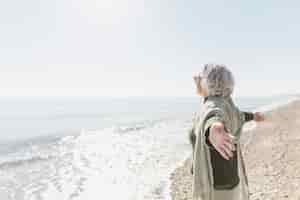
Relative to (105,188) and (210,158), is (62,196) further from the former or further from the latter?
(210,158)

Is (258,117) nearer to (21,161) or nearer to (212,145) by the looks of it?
(212,145)

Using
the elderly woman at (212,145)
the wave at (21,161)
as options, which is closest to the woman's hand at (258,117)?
the elderly woman at (212,145)

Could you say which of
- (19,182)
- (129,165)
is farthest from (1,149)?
(129,165)

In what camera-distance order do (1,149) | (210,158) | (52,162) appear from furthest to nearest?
1. (1,149)
2. (52,162)
3. (210,158)

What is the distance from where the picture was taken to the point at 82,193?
8.97 metres

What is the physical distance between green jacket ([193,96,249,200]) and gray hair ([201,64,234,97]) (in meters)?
0.05

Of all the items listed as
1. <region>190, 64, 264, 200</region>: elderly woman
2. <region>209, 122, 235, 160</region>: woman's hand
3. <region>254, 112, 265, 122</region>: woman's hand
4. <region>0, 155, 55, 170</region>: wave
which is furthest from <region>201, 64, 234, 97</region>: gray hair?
<region>0, 155, 55, 170</region>: wave

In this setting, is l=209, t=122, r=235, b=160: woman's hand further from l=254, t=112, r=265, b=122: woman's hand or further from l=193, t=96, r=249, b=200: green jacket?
l=254, t=112, r=265, b=122: woman's hand

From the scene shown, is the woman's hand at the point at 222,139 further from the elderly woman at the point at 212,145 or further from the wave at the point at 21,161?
the wave at the point at 21,161

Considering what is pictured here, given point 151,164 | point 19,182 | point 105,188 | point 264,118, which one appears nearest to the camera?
point 264,118

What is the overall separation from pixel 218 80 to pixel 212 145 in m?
0.52

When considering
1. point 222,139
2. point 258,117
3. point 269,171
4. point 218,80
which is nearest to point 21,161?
point 269,171

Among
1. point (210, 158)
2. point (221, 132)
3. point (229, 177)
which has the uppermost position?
point (221, 132)

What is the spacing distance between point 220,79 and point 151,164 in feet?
34.5
